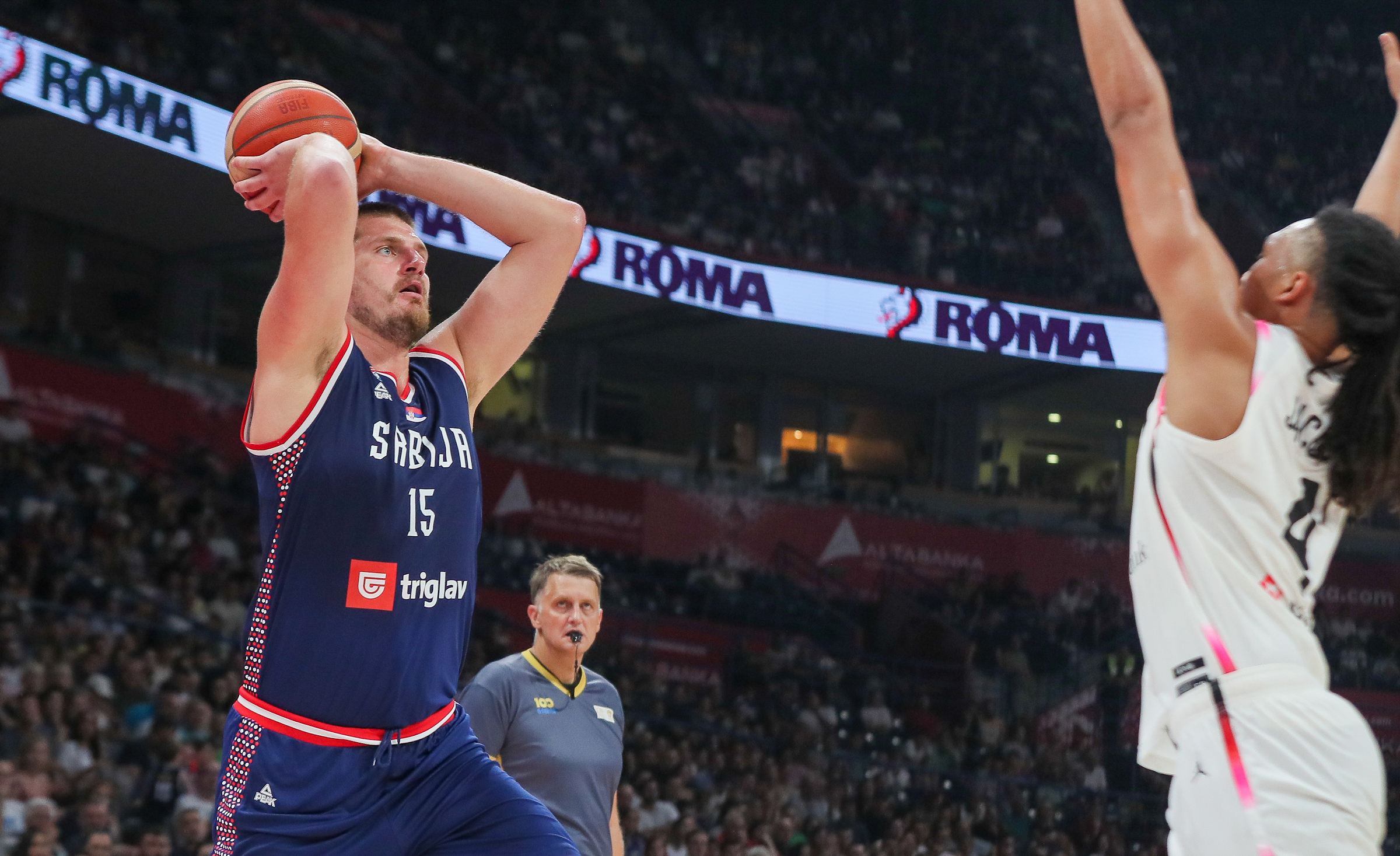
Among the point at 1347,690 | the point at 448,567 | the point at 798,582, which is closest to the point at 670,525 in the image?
the point at 798,582

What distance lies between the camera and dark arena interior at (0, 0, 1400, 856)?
1337 centimetres

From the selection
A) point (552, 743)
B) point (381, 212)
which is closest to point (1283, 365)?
point (381, 212)

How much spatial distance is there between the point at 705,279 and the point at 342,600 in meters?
15.9

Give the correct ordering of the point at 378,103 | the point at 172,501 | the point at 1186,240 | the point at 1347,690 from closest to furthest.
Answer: the point at 1186,240 → the point at 172,501 → the point at 378,103 → the point at 1347,690

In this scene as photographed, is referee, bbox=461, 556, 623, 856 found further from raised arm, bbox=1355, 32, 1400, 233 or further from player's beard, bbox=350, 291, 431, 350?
raised arm, bbox=1355, 32, 1400, 233

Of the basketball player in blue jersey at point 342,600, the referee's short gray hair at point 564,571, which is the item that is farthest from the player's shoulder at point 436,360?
the referee's short gray hair at point 564,571

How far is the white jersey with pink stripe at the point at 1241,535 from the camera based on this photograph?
252cm

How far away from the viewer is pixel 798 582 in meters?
20.3

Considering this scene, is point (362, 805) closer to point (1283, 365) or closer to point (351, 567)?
point (351, 567)

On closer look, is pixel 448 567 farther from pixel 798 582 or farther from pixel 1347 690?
pixel 1347 690

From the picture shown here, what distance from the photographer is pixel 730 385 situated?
24.4 m

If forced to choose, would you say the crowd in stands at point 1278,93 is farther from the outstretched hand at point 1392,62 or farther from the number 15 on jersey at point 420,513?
the number 15 on jersey at point 420,513

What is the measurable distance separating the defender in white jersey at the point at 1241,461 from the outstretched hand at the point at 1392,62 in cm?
112

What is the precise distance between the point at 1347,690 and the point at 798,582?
26.0 ft
